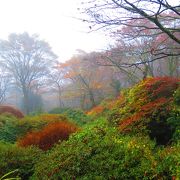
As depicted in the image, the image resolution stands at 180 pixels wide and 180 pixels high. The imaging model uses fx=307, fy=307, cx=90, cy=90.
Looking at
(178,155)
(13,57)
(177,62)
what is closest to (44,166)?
(178,155)

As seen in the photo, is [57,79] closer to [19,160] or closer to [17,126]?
[17,126]

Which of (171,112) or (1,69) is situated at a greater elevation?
(1,69)

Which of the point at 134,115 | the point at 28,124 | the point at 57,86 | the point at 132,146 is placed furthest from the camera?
the point at 57,86

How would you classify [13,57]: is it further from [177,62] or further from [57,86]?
[177,62]

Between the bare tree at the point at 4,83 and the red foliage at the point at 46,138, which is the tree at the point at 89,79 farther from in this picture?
the red foliage at the point at 46,138

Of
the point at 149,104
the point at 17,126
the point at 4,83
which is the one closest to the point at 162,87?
the point at 149,104

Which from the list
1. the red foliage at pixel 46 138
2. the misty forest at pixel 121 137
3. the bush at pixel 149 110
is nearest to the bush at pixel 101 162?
the misty forest at pixel 121 137

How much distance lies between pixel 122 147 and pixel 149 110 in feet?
7.90

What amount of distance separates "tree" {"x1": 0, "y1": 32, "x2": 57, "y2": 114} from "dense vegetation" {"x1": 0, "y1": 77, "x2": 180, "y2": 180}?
26.7 m

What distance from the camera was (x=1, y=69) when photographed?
36.5m

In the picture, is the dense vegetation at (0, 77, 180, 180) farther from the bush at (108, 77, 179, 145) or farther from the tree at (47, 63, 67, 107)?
the tree at (47, 63, 67, 107)

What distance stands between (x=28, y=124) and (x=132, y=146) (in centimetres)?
799

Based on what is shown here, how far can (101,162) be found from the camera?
5.32 m

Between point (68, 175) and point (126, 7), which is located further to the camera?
point (126, 7)
